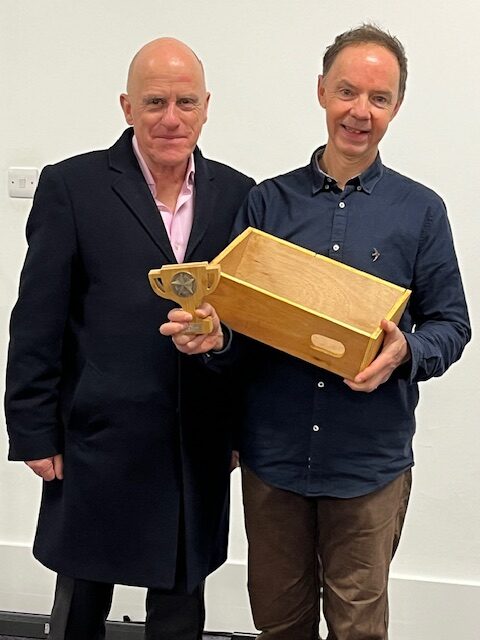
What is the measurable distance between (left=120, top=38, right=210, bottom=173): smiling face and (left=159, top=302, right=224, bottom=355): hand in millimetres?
318

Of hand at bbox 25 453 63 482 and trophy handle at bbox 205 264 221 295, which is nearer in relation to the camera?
trophy handle at bbox 205 264 221 295

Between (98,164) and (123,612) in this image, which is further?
(123,612)

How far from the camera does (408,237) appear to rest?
4.86ft

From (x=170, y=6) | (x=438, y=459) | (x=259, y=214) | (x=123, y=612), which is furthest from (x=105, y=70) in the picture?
(x=123, y=612)

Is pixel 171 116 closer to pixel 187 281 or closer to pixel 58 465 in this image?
pixel 187 281

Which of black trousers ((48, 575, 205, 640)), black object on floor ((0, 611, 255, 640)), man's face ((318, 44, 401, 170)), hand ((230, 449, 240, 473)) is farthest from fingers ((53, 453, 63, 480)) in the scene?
→ black object on floor ((0, 611, 255, 640))

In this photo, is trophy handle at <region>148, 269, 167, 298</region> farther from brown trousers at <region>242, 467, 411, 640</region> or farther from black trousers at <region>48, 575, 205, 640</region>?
black trousers at <region>48, 575, 205, 640</region>

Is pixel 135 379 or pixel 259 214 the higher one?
pixel 259 214

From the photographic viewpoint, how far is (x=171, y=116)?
4.89ft

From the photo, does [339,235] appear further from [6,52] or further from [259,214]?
[6,52]

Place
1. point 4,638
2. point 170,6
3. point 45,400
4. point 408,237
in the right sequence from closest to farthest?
point 408,237 < point 45,400 < point 170,6 < point 4,638

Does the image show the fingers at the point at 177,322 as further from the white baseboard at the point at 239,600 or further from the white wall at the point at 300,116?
the white baseboard at the point at 239,600

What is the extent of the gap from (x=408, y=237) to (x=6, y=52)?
1362 millimetres

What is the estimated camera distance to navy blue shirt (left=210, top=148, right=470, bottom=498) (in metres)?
1.49
